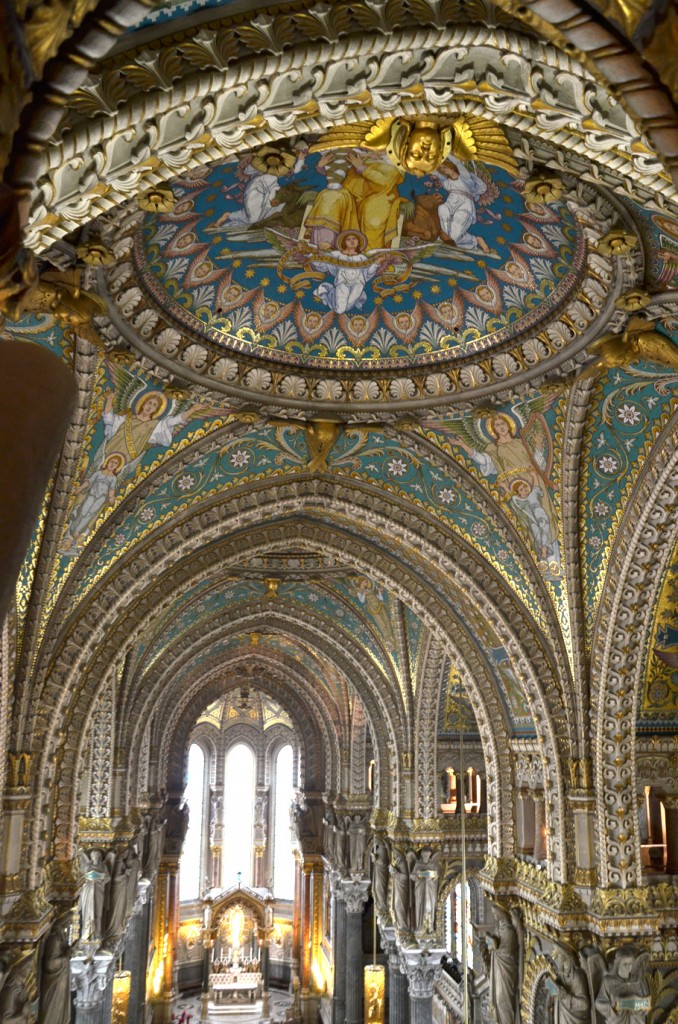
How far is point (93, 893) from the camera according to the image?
18531mm

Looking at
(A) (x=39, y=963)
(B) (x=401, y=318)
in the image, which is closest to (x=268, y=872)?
(A) (x=39, y=963)

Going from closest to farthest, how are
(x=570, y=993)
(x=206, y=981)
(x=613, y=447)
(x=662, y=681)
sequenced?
(x=613, y=447) < (x=570, y=993) < (x=662, y=681) < (x=206, y=981)

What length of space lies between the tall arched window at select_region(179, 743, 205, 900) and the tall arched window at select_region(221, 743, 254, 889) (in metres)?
1.17

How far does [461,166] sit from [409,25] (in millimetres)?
3236

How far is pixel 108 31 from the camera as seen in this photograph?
3.10 m

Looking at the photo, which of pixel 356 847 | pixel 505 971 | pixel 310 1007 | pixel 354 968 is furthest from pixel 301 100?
pixel 310 1007

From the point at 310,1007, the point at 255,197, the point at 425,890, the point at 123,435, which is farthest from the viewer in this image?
the point at 310,1007

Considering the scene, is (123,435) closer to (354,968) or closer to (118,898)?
(118,898)

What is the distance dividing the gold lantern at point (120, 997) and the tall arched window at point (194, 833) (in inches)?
703

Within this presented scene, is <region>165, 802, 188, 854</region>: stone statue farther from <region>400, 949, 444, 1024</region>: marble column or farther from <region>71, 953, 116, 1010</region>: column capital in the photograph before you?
<region>400, 949, 444, 1024</region>: marble column

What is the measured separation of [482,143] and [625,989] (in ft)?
32.4

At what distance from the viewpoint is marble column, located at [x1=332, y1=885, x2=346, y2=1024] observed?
26.7m

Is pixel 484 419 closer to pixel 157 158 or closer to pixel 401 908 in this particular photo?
pixel 157 158

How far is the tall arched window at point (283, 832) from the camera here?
43.1 m
